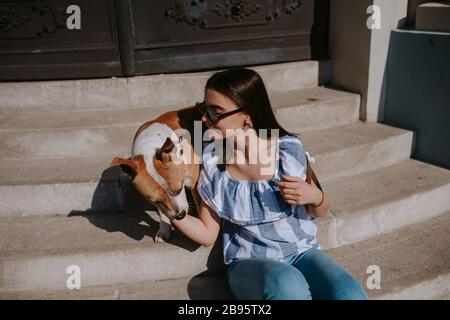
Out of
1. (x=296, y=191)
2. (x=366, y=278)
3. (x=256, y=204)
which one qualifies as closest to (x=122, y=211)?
(x=256, y=204)

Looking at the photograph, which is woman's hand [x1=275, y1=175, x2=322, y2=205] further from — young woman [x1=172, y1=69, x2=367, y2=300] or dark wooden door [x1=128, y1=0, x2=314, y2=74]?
dark wooden door [x1=128, y1=0, x2=314, y2=74]

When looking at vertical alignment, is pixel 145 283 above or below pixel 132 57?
below

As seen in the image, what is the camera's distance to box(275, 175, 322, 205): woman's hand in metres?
2.39

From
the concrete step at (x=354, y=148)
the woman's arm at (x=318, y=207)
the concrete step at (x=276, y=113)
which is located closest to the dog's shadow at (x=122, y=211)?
the concrete step at (x=276, y=113)

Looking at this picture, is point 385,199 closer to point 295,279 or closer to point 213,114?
point 295,279

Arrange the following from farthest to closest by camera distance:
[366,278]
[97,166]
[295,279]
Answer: [97,166]
[366,278]
[295,279]

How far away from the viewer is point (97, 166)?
368 centimetres

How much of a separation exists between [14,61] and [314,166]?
3301 millimetres

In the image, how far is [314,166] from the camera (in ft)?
12.2

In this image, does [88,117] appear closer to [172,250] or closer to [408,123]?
[172,250]

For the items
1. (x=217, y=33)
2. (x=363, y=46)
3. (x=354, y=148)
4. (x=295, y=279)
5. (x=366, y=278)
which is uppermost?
(x=217, y=33)

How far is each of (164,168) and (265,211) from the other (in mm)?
665

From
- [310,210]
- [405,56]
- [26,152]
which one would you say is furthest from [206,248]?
→ [405,56]

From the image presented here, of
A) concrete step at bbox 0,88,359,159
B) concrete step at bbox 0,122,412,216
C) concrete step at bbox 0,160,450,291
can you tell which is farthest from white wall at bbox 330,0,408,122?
concrete step at bbox 0,160,450,291
